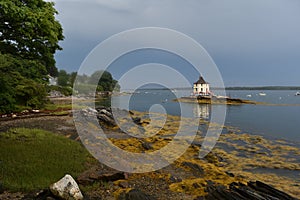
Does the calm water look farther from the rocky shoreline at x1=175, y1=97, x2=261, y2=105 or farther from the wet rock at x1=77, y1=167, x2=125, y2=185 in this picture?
the wet rock at x1=77, y1=167, x2=125, y2=185

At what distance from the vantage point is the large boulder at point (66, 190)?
289 inches

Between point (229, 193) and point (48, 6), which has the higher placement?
point (48, 6)

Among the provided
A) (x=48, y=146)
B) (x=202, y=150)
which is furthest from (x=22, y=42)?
(x=202, y=150)

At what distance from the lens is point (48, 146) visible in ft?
40.9

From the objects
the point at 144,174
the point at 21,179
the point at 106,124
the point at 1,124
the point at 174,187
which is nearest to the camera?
the point at 21,179

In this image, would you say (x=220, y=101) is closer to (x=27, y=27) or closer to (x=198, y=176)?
(x=198, y=176)

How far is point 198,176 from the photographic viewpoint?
11.5m

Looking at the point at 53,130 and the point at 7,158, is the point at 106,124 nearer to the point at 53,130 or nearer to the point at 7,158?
the point at 53,130

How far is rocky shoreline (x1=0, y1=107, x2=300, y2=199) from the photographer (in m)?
8.42

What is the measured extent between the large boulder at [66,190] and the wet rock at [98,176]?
4.67 ft

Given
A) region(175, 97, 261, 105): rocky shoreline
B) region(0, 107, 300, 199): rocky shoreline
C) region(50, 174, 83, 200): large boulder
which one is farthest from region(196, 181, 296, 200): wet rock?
region(175, 97, 261, 105): rocky shoreline

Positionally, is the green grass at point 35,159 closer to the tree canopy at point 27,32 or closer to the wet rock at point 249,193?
the tree canopy at point 27,32

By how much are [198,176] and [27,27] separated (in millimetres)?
10208

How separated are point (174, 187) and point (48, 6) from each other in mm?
10875
